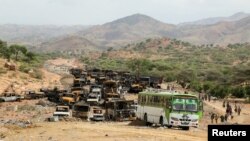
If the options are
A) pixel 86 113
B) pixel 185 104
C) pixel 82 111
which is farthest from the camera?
pixel 82 111

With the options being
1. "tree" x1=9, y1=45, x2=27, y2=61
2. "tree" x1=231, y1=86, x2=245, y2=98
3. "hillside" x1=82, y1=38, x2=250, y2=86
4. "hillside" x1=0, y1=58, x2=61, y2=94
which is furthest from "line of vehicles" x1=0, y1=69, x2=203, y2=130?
"tree" x1=9, y1=45, x2=27, y2=61

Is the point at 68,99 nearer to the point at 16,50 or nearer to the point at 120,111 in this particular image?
the point at 120,111

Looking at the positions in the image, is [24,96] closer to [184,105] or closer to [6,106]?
[6,106]

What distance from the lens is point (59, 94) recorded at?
6556 cm

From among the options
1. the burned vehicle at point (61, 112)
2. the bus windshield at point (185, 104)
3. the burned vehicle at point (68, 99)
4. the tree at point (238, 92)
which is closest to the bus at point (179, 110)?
the bus windshield at point (185, 104)

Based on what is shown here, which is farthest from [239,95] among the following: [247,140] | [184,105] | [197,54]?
[197,54]

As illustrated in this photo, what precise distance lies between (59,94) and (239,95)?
3658cm

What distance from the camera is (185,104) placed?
34562mm

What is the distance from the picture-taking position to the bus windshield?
34438 mm

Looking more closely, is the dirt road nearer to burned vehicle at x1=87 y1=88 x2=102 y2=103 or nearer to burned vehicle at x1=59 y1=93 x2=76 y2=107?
burned vehicle at x1=59 y1=93 x2=76 y2=107

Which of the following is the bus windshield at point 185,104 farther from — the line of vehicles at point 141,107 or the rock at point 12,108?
the rock at point 12,108

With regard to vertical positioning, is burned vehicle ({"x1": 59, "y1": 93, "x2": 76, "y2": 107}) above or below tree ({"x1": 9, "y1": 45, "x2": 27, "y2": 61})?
below

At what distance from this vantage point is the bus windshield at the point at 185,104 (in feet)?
113

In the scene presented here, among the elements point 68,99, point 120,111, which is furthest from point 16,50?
point 120,111
